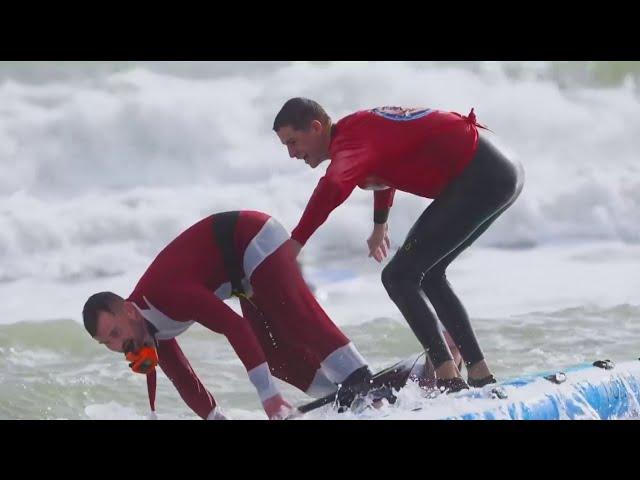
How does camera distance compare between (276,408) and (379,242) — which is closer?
(276,408)

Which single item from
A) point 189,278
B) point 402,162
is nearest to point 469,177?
point 402,162

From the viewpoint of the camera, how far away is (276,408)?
389cm

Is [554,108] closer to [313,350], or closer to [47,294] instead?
[313,350]

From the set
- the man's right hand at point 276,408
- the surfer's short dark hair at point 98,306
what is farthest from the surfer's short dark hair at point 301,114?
the man's right hand at point 276,408

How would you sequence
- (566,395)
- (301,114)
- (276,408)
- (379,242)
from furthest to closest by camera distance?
(379,242)
(566,395)
(301,114)
(276,408)

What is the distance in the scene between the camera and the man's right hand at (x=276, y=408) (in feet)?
12.8

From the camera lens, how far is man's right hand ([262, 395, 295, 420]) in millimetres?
3891

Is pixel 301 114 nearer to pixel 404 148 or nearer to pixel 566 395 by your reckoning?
pixel 404 148

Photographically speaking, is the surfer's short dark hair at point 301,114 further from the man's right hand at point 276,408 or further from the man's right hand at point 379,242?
the man's right hand at point 276,408

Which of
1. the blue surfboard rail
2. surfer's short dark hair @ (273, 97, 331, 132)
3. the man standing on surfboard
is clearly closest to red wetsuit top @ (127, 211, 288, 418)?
the man standing on surfboard

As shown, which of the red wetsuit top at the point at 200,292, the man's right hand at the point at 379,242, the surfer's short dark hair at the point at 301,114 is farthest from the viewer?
the man's right hand at the point at 379,242

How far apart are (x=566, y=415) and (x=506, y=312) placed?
27.7 inches

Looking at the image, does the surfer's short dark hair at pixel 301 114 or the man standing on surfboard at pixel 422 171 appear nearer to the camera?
the man standing on surfboard at pixel 422 171

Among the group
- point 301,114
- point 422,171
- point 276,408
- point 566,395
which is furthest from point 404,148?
point 566,395
